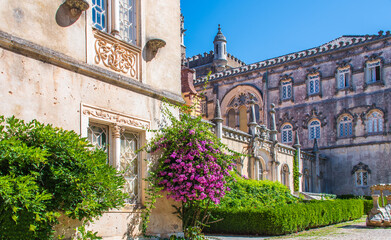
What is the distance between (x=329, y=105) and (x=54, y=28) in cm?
3055

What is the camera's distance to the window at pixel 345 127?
34.0 metres

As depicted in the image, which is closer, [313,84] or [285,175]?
[285,175]

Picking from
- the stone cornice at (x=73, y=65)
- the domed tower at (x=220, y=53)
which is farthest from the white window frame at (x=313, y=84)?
the stone cornice at (x=73, y=65)

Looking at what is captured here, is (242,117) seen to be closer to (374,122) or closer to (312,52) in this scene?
(312,52)

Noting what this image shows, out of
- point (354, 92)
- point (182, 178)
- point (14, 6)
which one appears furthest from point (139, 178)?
point (354, 92)

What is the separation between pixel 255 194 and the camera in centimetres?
2009

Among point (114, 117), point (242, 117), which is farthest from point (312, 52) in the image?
point (114, 117)

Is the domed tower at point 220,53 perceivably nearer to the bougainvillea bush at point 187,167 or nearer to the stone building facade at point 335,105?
the stone building facade at point 335,105

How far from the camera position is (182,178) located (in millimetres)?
8883

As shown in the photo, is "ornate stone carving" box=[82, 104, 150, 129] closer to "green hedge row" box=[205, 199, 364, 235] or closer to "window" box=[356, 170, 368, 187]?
"green hedge row" box=[205, 199, 364, 235]

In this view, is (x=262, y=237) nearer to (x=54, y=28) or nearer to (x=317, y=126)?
(x=54, y=28)

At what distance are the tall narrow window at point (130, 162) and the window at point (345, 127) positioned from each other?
28166 millimetres

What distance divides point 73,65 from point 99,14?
163 cm

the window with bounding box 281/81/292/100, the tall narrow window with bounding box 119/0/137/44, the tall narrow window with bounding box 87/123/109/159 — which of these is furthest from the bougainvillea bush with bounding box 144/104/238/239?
the window with bounding box 281/81/292/100
